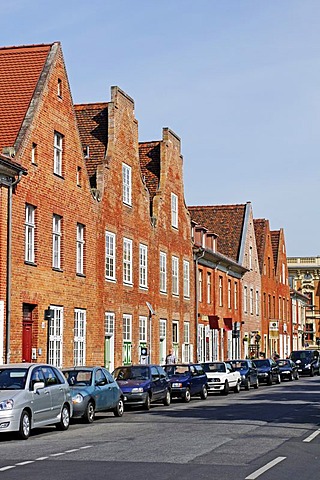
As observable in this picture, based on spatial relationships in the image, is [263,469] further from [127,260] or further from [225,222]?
[225,222]

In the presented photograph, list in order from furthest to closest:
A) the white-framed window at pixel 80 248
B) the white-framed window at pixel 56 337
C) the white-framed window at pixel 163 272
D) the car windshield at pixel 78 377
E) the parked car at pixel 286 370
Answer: the parked car at pixel 286 370, the white-framed window at pixel 163 272, the white-framed window at pixel 80 248, the white-framed window at pixel 56 337, the car windshield at pixel 78 377

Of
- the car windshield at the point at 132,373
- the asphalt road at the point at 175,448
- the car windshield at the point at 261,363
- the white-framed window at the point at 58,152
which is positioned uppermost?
the white-framed window at the point at 58,152

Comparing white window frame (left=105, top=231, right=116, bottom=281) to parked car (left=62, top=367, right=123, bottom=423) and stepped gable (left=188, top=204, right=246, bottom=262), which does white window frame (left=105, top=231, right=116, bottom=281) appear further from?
stepped gable (left=188, top=204, right=246, bottom=262)

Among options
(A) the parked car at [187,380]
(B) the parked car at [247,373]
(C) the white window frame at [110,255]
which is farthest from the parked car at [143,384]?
(B) the parked car at [247,373]

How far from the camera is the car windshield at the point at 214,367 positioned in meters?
36.9

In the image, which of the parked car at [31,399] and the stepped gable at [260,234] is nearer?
the parked car at [31,399]

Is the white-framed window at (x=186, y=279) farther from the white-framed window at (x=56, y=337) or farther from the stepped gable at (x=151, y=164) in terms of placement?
the white-framed window at (x=56, y=337)

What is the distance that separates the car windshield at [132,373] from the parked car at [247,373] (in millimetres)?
13485

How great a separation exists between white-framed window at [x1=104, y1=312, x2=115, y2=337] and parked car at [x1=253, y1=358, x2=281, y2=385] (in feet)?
44.7

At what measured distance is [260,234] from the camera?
7469 cm

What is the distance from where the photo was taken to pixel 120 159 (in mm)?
37344

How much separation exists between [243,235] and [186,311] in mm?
18180

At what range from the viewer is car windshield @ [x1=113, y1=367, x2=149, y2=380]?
89.6 feet

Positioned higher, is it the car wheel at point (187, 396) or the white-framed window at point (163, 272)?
the white-framed window at point (163, 272)
